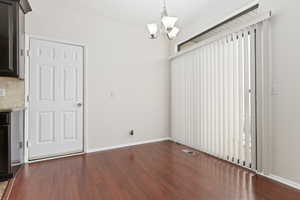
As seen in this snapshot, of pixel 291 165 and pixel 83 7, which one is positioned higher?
pixel 83 7

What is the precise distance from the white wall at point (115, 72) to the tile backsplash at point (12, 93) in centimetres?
93

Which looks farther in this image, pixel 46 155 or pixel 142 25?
pixel 142 25

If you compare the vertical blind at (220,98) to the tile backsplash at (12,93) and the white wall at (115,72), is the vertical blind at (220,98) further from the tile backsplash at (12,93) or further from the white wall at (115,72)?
the tile backsplash at (12,93)

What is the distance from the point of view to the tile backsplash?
268 centimetres

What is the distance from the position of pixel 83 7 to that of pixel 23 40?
1226mm

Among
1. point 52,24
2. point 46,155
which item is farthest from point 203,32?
point 46,155

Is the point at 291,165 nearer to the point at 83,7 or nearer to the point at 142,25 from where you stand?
the point at 142,25

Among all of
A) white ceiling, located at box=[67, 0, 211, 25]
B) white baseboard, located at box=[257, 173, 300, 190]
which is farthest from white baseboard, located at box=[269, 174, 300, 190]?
white ceiling, located at box=[67, 0, 211, 25]

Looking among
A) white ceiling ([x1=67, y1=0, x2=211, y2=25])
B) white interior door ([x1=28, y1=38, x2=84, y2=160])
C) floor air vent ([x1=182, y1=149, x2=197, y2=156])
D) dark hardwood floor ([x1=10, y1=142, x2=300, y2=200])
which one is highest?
white ceiling ([x1=67, y1=0, x2=211, y2=25])

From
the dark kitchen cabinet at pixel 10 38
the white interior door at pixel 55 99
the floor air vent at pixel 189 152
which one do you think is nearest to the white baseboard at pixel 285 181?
the floor air vent at pixel 189 152

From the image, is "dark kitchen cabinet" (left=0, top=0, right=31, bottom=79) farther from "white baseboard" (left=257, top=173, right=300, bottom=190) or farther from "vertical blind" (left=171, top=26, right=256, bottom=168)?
"white baseboard" (left=257, top=173, right=300, bottom=190)

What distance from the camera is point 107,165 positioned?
2811mm

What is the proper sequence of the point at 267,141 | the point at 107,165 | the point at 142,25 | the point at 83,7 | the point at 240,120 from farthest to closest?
1. the point at 142,25
2. the point at 83,7
3. the point at 107,165
4. the point at 240,120
5. the point at 267,141

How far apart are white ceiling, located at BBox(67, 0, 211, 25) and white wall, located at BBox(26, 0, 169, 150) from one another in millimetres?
196
